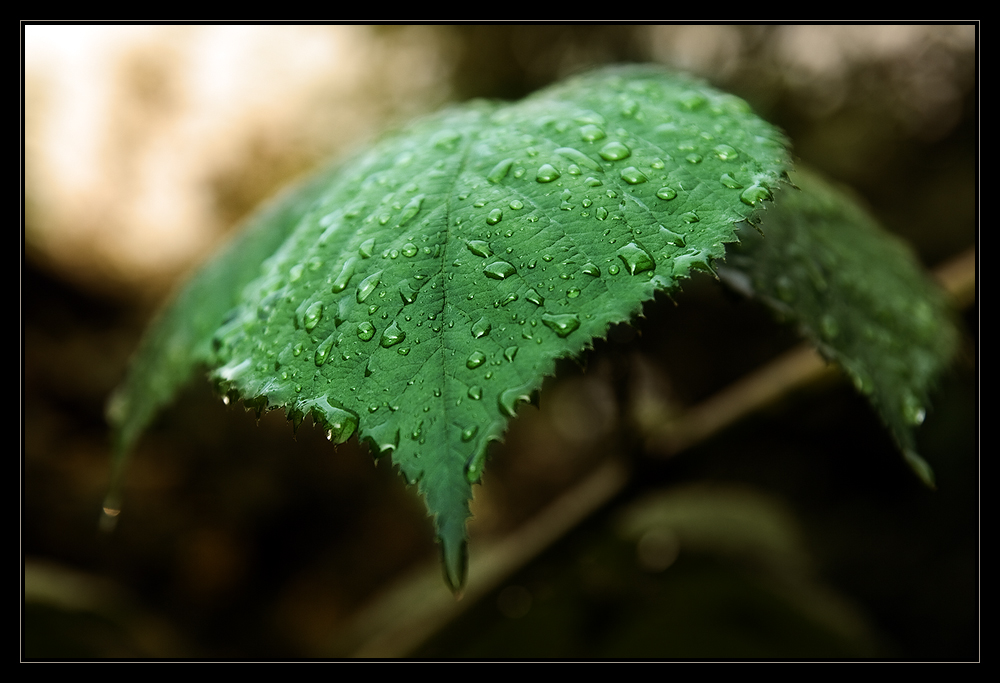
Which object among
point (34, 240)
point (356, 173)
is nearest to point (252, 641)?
point (34, 240)

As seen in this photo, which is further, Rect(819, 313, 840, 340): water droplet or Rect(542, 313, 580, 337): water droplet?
Rect(819, 313, 840, 340): water droplet

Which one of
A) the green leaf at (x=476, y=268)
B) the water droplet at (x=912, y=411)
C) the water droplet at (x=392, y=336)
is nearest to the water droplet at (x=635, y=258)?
the green leaf at (x=476, y=268)

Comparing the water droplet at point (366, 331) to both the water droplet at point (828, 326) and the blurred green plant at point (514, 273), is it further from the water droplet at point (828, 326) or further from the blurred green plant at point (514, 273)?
the water droplet at point (828, 326)

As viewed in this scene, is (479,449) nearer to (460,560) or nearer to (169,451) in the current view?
(460,560)

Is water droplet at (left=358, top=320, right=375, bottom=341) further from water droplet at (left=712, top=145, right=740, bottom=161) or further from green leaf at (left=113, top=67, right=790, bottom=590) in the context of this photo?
water droplet at (left=712, top=145, right=740, bottom=161)

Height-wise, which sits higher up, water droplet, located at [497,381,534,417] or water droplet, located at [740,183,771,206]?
water droplet, located at [740,183,771,206]

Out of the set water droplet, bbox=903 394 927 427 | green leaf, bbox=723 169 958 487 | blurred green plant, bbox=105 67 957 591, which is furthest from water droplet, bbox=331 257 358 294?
water droplet, bbox=903 394 927 427

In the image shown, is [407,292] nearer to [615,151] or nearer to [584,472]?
[615,151]
